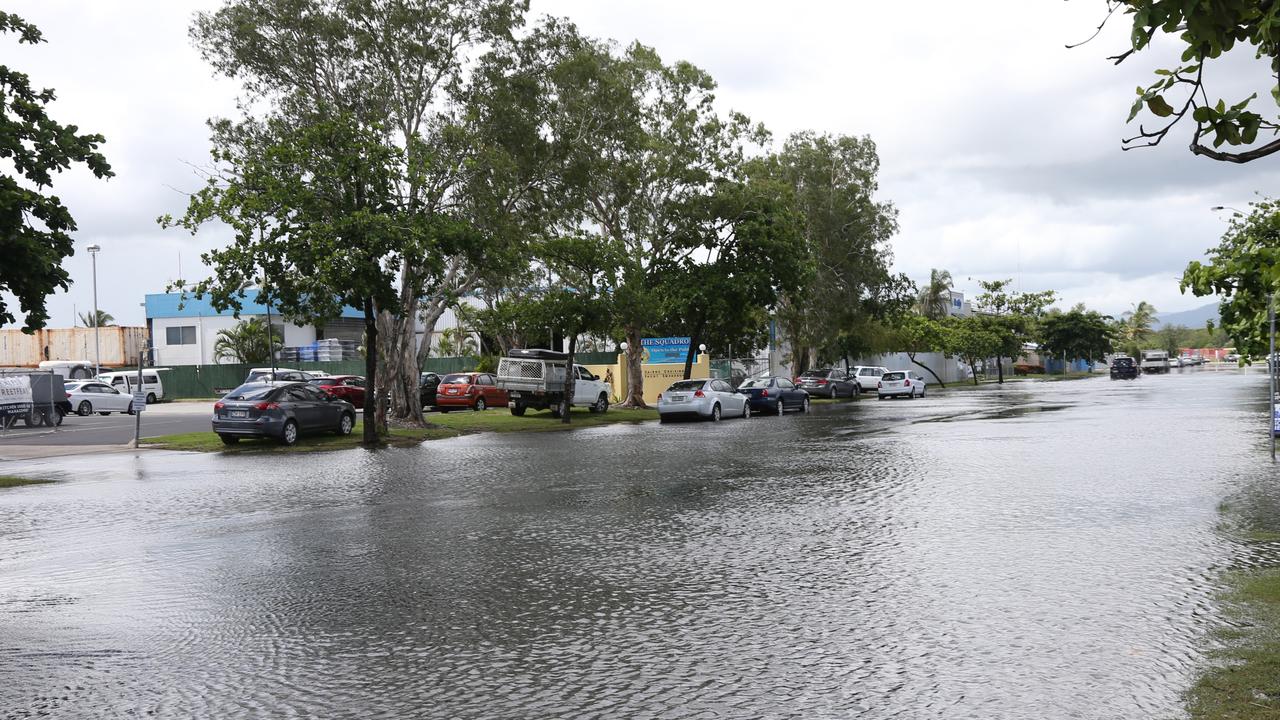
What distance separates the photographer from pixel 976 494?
43.9ft

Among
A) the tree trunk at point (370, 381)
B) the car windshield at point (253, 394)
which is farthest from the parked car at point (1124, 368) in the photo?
the car windshield at point (253, 394)

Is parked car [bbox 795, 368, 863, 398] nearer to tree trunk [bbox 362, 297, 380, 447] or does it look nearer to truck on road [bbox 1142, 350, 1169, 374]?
tree trunk [bbox 362, 297, 380, 447]

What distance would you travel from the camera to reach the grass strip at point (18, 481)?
17.4 metres

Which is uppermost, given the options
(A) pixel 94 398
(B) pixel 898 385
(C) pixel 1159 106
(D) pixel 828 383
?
(C) pixel 1159 106

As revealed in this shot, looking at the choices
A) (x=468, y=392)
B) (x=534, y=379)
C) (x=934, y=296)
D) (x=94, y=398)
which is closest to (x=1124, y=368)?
Result: (x=934, y=296)

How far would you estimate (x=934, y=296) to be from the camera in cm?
9294

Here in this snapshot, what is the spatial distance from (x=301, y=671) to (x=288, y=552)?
428cm

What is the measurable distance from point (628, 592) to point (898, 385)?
4891 centimetres

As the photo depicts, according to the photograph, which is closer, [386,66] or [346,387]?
[386,66]

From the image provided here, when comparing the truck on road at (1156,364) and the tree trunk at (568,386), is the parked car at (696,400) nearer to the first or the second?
the tree trunk at (568,386)

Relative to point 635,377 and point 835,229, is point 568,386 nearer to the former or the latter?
point 635,377

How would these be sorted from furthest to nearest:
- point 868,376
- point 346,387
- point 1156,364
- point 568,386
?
point 1156,364, point 868,376, point 346,387, point 568,386

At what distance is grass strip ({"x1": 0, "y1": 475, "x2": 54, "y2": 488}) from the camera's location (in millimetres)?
17423

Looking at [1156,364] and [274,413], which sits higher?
[274,413]
